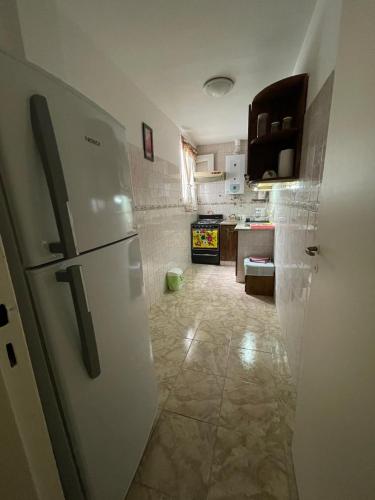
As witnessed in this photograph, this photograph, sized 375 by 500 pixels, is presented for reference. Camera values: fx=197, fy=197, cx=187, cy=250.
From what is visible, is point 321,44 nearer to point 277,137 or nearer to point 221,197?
point 277,137

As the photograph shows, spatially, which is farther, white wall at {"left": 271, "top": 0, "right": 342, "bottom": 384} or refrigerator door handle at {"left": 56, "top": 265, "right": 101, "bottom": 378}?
white wall at {"left": 271, "top": 0, "right": 342, "bottom": 384}

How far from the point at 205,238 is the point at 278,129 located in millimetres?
2590

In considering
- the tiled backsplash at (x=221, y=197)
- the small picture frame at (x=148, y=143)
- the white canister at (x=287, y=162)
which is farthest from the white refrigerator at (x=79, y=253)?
the tiled backsplash at (x=221, y=197)

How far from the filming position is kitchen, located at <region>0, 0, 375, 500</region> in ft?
1.62

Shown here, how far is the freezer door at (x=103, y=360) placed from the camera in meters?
0.58

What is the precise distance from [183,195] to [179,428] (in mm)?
3259

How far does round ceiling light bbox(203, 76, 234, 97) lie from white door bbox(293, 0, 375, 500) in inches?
67.2

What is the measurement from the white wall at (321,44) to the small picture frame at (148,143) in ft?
5.20

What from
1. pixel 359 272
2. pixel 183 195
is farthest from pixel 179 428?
pixel 183 195


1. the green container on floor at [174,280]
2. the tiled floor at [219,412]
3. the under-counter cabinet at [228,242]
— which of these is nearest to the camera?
the tiled floor at [219,412]

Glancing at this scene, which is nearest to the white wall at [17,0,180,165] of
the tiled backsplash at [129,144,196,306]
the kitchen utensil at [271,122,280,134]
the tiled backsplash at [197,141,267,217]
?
the tiled backsplash at [129,144,196,306]

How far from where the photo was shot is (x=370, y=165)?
48 centimetres

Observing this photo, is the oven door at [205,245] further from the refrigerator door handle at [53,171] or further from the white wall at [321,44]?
the refrigerator door handle at [53,171]

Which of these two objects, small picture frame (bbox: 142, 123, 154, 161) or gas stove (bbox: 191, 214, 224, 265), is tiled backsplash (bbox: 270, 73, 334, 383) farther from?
gas stove (bbox: 191, 214, 224, 265)
